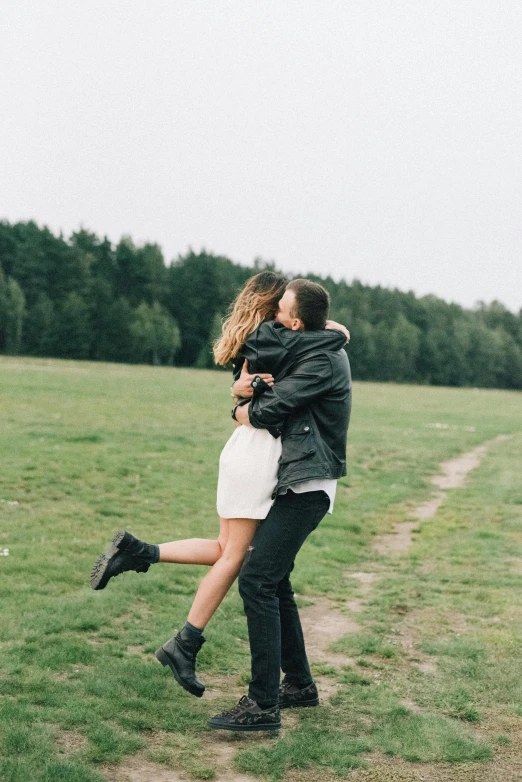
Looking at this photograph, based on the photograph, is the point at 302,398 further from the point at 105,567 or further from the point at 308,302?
the point at 105,567

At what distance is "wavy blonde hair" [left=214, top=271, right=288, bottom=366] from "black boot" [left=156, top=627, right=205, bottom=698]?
5.55 feet

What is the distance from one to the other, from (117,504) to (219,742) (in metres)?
8.29

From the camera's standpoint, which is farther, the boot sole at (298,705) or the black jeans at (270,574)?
the boot sole at (298,705)

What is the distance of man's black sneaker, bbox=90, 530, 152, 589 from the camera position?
16.8 feet

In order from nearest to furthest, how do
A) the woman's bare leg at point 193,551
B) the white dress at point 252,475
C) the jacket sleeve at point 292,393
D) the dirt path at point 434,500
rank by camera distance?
the jacket sleeve at point 292,393 < the white dress at point 252,475 < the woman's bare leg at point 193,551 < the dirt path at point 434,500

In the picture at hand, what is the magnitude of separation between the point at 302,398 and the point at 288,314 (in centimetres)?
56

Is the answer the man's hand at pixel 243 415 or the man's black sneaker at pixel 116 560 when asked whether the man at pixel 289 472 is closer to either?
the man's hand at pixel 243 415

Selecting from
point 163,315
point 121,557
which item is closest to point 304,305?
point 121,557

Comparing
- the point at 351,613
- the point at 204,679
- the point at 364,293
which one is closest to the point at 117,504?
the point at 351,613

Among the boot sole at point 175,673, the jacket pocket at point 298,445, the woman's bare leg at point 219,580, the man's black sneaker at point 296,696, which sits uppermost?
the jacket pocket at point 298,445

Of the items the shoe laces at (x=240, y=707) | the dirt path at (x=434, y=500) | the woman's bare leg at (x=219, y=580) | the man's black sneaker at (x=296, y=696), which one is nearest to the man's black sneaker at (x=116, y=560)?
the woman's bare leg at (x=219, y=580)

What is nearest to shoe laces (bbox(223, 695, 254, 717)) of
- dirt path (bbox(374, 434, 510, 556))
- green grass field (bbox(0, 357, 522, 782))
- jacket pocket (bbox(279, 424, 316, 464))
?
green grass field (bbox(0, 357, 522, 782))

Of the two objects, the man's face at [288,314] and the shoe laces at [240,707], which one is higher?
the man's face at [288,314]

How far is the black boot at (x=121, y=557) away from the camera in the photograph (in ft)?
16.8
